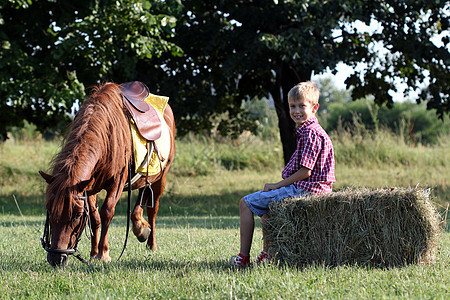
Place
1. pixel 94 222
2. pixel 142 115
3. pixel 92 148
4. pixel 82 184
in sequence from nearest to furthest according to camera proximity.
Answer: pixel 82 184 → pixel 92 148 → pixel 94 222 → pixel 142 115

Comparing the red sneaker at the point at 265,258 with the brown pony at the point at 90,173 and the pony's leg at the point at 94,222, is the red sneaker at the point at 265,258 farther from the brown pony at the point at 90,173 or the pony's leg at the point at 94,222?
the pony's leg at the point at 94,222

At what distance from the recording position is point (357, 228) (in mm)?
3902

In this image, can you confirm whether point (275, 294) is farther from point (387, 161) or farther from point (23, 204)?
point (387, 161)

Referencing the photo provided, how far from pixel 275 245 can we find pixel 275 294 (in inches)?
35.5

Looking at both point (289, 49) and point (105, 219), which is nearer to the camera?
point (105, 219)

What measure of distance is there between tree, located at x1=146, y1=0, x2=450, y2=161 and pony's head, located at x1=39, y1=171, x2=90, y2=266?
6.99 metres

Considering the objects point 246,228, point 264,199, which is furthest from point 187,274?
point 264,199

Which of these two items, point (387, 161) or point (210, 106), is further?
point (387, 161)

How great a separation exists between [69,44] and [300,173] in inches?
282

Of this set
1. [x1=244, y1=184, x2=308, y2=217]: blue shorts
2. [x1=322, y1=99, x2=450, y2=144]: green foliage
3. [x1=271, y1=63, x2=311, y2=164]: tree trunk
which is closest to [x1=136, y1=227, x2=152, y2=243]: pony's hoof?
[x1=244, y1=184, x2=308, y2=217]: blue shorts

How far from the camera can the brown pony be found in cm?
380

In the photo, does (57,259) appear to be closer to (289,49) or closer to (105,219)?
(105,219)

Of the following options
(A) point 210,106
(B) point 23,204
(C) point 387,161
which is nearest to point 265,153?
(C) point 387,161

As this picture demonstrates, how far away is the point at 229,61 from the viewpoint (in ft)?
34.6
